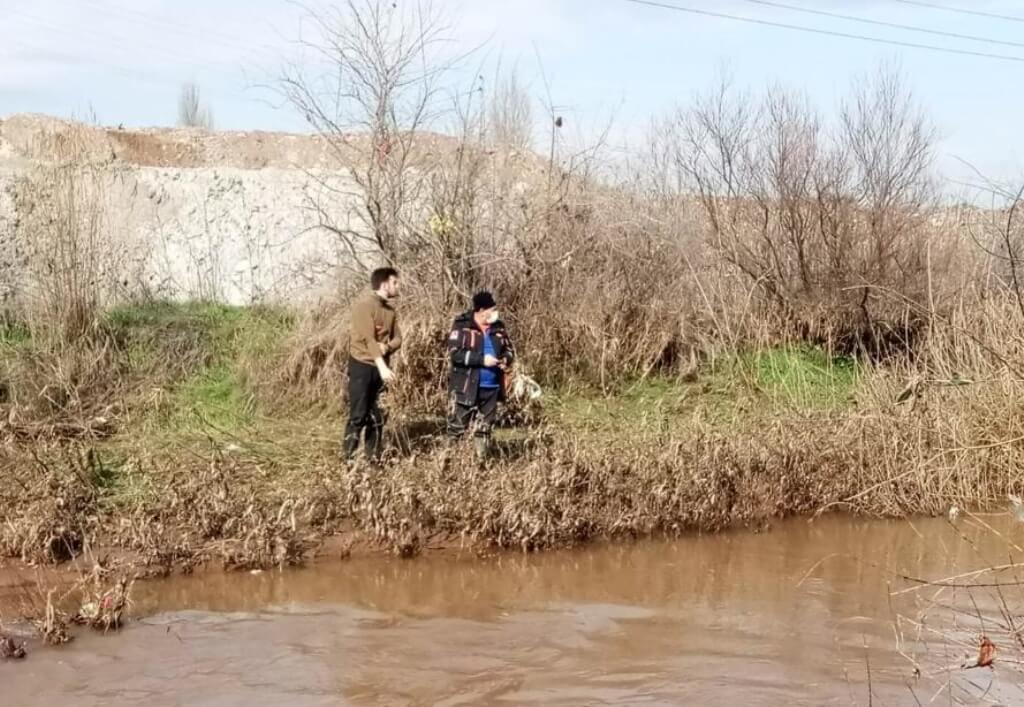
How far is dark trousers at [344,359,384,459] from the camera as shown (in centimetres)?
930

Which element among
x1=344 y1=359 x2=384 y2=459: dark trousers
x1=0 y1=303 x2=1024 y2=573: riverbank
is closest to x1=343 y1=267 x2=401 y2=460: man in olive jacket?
x1=344 y1=359 x2=384 y2=459: dark trousers

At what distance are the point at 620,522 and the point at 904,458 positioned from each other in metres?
2.96

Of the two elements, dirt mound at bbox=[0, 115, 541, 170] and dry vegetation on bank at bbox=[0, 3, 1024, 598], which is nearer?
dry vegetation on bank at bbox=[0, 3, 1024, 598]

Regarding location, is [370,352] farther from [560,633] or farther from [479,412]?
[560,633]

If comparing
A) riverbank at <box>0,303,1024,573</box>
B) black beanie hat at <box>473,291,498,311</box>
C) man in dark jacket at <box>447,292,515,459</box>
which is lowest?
riverbank at <box>0,303,1024,573</box>

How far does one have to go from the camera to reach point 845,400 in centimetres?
1246

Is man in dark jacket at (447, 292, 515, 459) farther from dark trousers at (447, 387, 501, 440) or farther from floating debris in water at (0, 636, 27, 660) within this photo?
floating debris in water at (0, 636, 27, 660)

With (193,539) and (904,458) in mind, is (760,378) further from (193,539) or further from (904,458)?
(193,539)

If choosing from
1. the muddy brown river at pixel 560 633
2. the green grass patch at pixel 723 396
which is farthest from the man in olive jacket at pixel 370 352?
the green grass patch at pixel 723 396

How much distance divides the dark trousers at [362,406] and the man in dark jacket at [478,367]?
74 centimetres

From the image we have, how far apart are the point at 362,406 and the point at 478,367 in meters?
1.12

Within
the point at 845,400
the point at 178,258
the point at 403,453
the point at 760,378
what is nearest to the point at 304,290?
the point at 178,258

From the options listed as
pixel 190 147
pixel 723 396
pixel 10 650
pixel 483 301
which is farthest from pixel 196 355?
pixel 190 147

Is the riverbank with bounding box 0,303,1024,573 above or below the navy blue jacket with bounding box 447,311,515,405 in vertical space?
below
